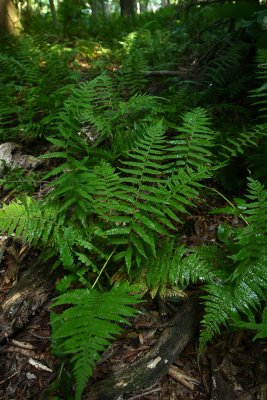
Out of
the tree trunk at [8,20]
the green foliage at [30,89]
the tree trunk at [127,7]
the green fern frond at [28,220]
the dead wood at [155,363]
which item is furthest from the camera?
the tree trunk at [127,7]

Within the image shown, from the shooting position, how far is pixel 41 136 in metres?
3.91

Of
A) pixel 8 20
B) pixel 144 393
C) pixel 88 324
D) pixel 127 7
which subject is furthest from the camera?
pixel 127 7

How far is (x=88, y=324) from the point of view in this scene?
166 cm

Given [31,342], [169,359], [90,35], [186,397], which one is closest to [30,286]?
[31,342]

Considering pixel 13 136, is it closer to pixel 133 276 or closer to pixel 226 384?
pixel 133 276

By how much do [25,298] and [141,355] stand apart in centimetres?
95

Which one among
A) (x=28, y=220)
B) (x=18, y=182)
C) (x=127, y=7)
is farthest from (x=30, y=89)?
(x=127, y=7)

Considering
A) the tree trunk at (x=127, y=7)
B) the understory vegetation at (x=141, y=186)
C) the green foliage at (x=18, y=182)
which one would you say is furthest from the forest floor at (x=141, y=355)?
the tree trunk at (x=127, y=7)

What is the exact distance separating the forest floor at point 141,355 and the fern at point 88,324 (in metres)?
0.29

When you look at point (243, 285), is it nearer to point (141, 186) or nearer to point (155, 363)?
point (155, 363)

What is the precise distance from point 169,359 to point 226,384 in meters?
0.36

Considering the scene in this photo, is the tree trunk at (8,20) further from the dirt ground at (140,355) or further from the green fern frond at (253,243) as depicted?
the green fern frond at (253,243)

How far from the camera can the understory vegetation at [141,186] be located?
1.96 metres

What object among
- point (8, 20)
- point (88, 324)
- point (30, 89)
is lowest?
point (88, 324)
